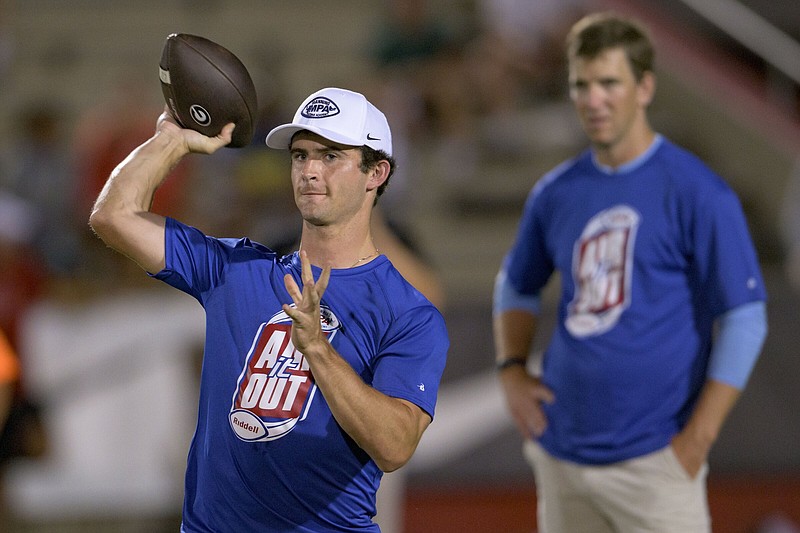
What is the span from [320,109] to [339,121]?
0.21ft

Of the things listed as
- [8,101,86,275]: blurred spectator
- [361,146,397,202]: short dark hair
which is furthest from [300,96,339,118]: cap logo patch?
[8,101,86,275]: blurred spectator

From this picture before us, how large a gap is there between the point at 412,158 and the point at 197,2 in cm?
306

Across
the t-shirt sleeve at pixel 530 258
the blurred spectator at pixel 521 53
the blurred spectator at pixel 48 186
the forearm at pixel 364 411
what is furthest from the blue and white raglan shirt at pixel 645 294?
the blurred spectator at pixel 48 186

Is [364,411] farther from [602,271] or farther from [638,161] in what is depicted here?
[638,161]

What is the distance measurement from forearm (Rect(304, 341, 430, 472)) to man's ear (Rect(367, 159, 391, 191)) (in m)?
0.55

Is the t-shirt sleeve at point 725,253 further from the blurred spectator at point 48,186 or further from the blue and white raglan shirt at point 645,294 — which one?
the blurred spectator at point 48,186

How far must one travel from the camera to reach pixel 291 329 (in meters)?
2.90

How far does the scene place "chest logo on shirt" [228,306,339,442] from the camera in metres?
2.96

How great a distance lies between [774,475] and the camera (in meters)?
6.48

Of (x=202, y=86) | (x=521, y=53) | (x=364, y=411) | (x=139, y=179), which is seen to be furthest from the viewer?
(x=521, y=53)

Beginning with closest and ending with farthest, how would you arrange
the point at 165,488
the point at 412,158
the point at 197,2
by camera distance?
the point at 165,488 → the point at 412,158 → the point at 197,2

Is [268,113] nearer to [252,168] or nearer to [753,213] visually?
[252,168]

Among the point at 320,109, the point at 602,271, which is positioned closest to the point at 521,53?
the point at 602,271

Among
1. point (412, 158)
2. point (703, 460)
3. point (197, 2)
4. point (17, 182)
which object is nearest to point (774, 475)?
point (703, 460)
